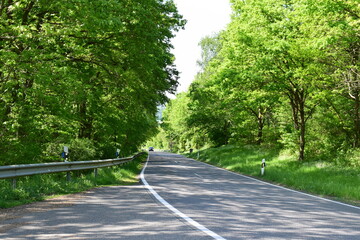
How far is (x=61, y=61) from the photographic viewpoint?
11.5 meters

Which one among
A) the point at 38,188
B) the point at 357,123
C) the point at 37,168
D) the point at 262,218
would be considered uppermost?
the point at 357,123

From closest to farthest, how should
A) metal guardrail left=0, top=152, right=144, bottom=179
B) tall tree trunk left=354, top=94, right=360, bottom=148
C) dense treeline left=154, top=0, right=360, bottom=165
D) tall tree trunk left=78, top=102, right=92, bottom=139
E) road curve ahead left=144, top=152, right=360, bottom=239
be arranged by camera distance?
1. road curve ahead left=144, top=152, right=360, bottom=239
2. metal guardrail left=0, top=152, right=144, bottom=179
3. dense treeline left=154, top=0, right=360, bottom=165
4. tall tree trunk left=354, top=94, right=360, bottom=148
5. tall tree trunk left=78, top=102, right=92, bottom=139

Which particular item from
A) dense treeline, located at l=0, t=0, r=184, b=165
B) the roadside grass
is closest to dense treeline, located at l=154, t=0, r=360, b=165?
dense treeline, located at l=0, t=0, r=184, b=165

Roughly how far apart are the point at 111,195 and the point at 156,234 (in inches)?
172

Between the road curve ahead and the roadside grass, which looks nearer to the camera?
the road curve ahead

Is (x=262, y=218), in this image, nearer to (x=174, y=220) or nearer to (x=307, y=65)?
(x=174, y=220)

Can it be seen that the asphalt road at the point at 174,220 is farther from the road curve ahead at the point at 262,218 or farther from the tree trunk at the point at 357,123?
the tree trunk at the point at 357,123

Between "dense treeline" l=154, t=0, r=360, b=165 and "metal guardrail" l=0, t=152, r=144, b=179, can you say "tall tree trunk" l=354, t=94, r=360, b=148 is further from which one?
"metal guardrail" l=0, t=152, r=144, b=179

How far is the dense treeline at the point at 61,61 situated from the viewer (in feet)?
32.6

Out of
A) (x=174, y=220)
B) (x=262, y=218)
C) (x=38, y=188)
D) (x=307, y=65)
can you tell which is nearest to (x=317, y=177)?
(x=307, y=65)

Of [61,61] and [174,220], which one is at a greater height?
[61,61]

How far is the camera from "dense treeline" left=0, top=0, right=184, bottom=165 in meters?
9.95

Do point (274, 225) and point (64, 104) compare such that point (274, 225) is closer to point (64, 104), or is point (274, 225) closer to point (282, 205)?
point (282, 205)

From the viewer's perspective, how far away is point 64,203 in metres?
7.47
